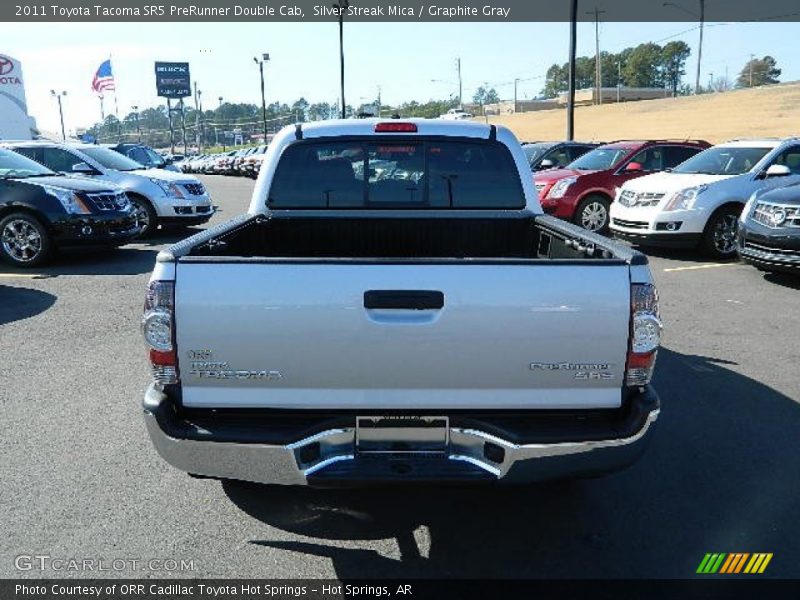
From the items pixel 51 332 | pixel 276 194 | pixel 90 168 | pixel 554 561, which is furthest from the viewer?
pixel 90 168

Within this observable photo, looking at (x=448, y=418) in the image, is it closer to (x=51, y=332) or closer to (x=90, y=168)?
(x=51, y=332)

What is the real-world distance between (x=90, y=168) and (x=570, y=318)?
1177cm

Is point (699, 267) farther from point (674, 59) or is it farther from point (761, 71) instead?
point (674, 59)

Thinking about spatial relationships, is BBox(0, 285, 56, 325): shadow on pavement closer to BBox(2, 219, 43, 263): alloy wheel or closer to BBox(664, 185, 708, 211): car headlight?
BBox(2, 219, 43, 263): alloy wheel

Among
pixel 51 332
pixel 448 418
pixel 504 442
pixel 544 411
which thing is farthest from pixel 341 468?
pixel 51 332

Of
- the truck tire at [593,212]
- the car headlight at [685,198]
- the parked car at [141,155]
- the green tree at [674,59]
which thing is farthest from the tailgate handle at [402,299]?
the green tree at [674,59]

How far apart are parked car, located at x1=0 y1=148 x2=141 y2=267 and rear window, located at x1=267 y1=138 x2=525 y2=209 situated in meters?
6.67

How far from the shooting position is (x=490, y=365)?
2602 millimetres

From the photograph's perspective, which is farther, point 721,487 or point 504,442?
point 721,487

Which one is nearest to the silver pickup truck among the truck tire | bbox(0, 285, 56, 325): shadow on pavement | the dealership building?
bbox(0, 285, 56, 325): shadow on pavement

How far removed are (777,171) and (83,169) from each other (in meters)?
11.6

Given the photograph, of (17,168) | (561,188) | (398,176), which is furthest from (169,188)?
(398,176)

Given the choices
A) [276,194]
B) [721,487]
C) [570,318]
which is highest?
[276,194]

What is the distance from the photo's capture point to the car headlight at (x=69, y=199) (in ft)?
31.0
